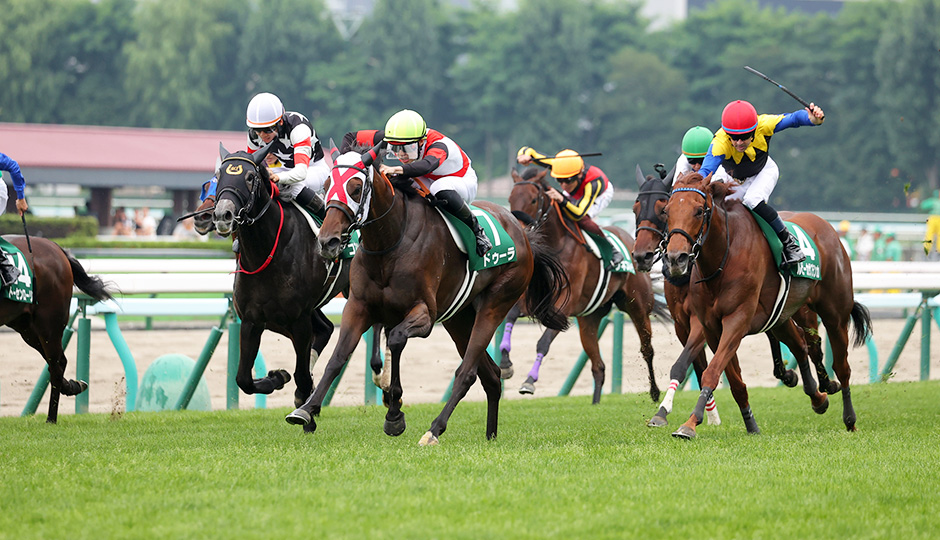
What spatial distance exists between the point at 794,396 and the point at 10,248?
629 cm

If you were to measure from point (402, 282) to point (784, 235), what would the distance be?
8.02 ft

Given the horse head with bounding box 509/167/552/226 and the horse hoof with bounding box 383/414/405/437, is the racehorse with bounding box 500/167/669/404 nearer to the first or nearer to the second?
the horse head with bounding box 509/167/552/226

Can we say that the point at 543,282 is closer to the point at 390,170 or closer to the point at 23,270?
the point at 390,170

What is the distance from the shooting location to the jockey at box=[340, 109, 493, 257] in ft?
22.4

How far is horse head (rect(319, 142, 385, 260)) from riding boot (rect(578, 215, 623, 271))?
428 centimetres

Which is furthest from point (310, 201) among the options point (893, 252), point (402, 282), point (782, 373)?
point (893, 252)

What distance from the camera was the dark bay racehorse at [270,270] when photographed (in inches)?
277

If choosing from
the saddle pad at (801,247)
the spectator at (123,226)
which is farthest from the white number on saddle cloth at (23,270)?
the spectator at (123,226)

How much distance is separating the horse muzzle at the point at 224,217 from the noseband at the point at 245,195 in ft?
0.20

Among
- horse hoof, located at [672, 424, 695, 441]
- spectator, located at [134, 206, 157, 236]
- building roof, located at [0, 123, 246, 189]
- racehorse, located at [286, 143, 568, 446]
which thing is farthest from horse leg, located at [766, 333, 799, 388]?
building roof, located at [0, 123, 246, 189]

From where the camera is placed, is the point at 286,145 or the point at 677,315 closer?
the point at 286,145

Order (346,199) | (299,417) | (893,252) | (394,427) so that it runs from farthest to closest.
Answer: (893,252)
(394,427)
(346,199)
(299,417)

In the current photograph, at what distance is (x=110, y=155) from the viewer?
36375 millimetres

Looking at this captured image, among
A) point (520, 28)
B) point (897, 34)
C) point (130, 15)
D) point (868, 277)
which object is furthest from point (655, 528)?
point (130, 15)
